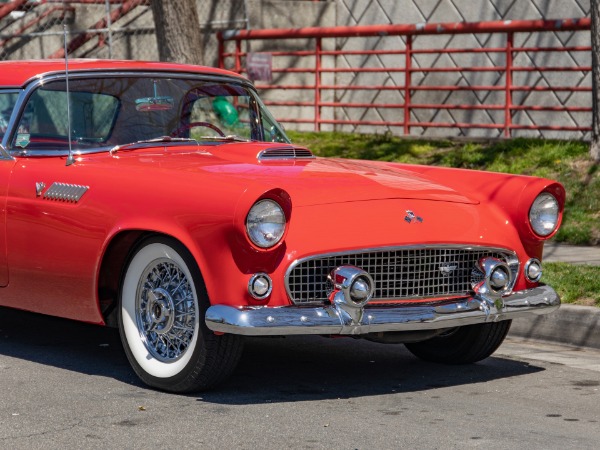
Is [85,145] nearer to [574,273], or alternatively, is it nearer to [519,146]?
[574,273]

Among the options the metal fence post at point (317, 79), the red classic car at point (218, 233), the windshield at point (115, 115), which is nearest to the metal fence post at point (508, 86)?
the metal fence post at point (317, 79)

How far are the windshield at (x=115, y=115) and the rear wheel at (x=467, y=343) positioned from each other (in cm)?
163

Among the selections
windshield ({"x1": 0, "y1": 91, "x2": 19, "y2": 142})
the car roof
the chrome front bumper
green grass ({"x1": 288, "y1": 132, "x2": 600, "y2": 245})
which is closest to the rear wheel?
the chrome front bumper

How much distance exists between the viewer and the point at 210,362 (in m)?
5.26

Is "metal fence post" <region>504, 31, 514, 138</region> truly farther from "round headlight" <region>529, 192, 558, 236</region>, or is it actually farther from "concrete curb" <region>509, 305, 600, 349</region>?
"round headlight" <region>529, 192, 558, 236</region>

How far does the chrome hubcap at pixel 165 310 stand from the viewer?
5.40m

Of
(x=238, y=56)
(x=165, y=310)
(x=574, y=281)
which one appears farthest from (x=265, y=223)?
(x=238, y=56)

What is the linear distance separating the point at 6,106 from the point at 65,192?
0.95 metres

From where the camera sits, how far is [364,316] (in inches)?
205

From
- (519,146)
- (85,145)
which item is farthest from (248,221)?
(519,146)

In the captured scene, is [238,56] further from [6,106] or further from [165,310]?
[165,310]

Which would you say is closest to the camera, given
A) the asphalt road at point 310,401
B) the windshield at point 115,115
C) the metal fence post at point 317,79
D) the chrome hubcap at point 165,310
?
the asphalt road at point 310,401

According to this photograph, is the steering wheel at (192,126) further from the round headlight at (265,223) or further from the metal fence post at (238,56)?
the metal fence post at (238,56)

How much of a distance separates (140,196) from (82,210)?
409 millimetres
